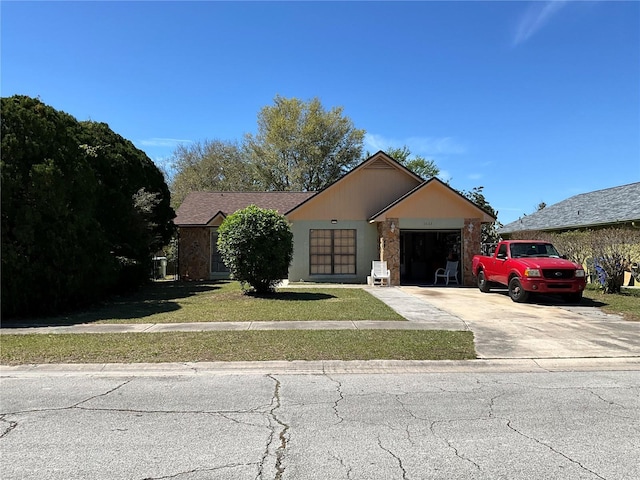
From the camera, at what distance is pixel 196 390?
6.16 metres

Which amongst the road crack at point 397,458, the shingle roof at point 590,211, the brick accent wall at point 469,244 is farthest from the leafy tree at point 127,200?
the shingle roof at point 590,211

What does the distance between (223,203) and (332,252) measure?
346 inches

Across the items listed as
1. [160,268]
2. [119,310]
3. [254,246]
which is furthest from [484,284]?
[160,268]

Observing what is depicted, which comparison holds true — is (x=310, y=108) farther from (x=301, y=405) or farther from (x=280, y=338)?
(x=301, y=405)

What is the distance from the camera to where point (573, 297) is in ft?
47.3

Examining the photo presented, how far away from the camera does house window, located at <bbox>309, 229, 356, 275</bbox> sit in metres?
22.0

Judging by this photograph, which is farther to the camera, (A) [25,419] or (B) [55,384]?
(B) [55,384]

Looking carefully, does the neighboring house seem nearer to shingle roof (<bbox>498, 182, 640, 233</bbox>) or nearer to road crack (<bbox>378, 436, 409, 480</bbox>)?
shingle roof (<bbox>498, 182, 640, 233</bbox>)

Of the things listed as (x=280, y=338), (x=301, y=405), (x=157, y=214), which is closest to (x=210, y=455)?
(x=301, y=405)

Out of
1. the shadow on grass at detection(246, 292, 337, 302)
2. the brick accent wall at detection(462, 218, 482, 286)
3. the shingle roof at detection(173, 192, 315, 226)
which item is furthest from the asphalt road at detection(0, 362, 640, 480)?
the shingle roof at detection(173, 192, 315, 226)

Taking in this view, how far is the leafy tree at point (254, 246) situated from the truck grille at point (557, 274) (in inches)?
324

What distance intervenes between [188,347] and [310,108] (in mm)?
35923

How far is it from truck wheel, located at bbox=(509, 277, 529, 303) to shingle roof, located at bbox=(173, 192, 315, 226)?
14.1 meters

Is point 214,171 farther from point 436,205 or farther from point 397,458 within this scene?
point 397,458
